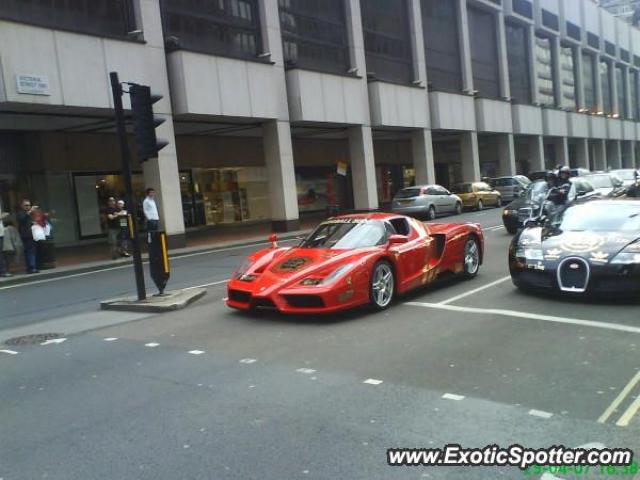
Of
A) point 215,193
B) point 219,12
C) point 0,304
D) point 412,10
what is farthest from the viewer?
point 412,10

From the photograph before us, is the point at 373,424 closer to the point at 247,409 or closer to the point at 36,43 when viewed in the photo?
the point at 247,409

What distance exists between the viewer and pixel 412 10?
32656mm

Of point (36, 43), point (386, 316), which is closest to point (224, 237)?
point (36, 43)

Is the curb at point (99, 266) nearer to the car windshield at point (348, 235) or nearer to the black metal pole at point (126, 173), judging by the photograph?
the black metal pole at point (126, 173)

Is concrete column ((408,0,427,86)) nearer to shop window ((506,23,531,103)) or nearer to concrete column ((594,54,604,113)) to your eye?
shop window ((506,23,531,103))

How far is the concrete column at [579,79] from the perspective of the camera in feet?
175

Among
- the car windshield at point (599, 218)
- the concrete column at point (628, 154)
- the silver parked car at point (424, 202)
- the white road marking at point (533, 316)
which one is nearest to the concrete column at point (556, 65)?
the concrete column at point (628, 154)

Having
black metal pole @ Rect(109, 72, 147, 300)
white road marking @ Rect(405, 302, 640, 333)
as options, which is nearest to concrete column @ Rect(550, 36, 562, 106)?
black metal pole @ Rect(109, 72, 147, 300)

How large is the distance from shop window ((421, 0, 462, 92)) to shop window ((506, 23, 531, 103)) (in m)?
8.13

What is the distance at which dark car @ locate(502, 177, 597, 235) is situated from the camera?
16.6 meters

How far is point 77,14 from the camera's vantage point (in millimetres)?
18047

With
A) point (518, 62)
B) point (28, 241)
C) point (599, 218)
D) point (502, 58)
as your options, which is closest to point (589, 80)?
point (518, 62)

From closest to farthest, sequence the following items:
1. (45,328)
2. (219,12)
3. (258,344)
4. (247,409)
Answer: (247,409)
(258,344)
(45,328)
(219,12)

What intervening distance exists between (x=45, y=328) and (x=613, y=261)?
749cm
